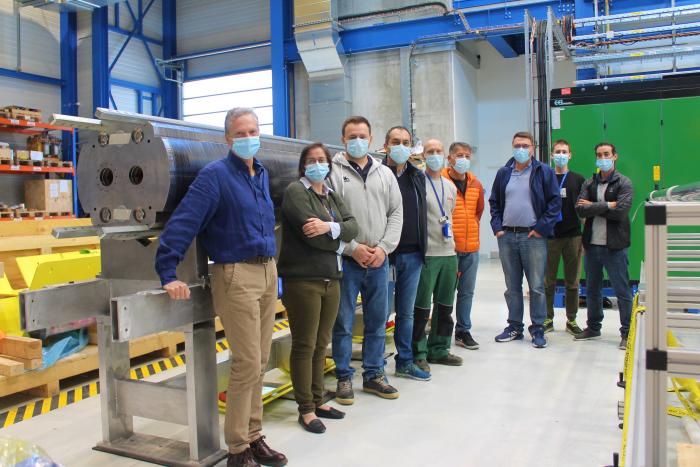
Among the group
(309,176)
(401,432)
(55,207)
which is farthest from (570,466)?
(55,207)

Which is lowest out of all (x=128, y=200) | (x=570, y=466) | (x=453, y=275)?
(x=570, y=466)

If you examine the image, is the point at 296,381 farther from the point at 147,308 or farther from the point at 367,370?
the point at 147,308

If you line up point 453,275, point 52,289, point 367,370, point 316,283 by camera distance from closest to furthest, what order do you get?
point 52,289
point 316,283
point 367,370
point 453,275

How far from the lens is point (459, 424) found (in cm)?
344

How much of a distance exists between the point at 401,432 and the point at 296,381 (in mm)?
642

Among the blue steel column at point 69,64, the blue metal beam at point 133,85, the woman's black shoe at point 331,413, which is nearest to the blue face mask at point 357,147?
the woman's black shoe at point 331,413

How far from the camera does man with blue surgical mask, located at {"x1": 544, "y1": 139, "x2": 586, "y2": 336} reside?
5566mm

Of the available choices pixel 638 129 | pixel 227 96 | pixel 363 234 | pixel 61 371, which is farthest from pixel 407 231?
pixel 227 96

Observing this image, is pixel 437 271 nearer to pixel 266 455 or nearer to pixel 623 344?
pixel 623 344

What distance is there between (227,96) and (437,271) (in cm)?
1026

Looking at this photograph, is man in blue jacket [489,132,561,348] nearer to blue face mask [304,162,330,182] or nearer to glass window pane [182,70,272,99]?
blue face mask [304,162,330,182]

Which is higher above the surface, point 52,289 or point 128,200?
point 128,200

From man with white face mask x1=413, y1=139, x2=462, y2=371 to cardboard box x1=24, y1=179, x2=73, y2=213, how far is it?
25.8ft

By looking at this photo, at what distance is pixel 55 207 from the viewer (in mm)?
10250
